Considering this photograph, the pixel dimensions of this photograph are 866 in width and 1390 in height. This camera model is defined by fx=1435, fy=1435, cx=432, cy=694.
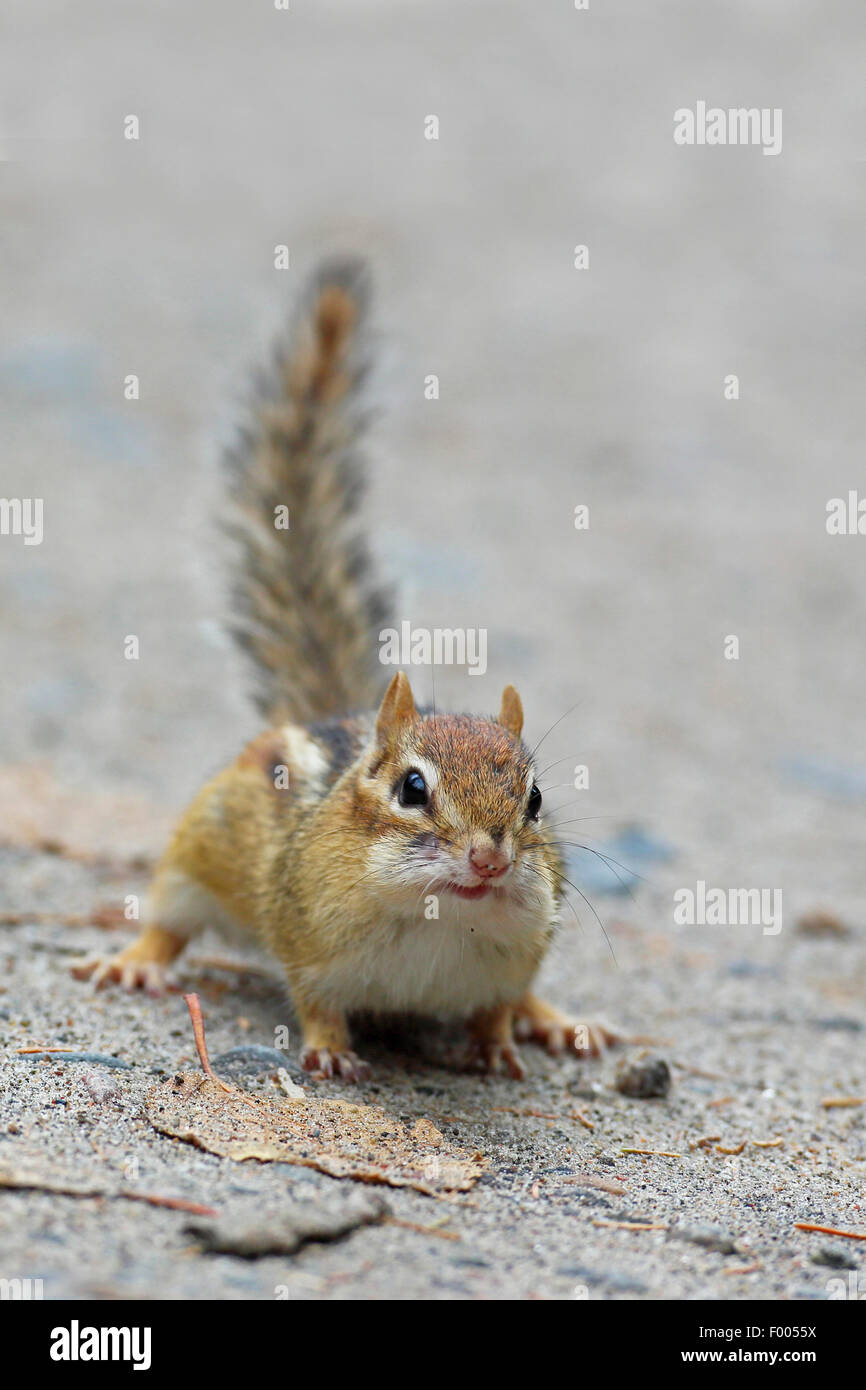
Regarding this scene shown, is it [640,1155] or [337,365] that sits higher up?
[337,365]

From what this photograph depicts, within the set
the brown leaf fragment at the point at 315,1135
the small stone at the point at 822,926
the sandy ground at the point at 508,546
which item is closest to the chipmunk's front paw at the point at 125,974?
the sandy ground at the point at 508,546

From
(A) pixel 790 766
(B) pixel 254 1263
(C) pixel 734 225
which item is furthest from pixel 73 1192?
(C) pixel 734 225

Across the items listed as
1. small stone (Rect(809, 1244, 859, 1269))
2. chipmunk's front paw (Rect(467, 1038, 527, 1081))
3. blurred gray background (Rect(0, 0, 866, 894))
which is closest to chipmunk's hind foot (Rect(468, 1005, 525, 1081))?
chipmunk's front paw (Rect(467, 1038, 527, 1081))

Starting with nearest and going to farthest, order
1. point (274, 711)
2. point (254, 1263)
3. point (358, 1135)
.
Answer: point (254, 1263) < point (358, 1135) < point (274, 711)

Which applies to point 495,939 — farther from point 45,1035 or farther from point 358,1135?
point 45,1035

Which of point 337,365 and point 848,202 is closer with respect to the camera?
point 337,365

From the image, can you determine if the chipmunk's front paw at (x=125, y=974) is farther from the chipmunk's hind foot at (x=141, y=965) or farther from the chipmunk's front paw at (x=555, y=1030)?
the chipmunk's front paw at (x=555, y=1030)

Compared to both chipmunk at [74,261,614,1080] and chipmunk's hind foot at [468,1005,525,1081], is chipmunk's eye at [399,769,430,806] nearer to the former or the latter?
chipmunk at [74,261,614,1080]
